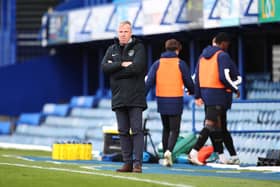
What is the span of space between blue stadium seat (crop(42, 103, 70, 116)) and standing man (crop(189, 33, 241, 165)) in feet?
53.2

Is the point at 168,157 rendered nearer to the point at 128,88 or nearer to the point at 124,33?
the point at 128,88

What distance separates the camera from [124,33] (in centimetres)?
1547

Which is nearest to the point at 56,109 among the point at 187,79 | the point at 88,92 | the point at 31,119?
the point at 31,119

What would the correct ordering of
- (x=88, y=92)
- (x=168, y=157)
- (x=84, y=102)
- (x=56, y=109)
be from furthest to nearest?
(x=88, y=92) → (x=56, y=109) → (x=84, y=102) → (x=168, y=157)

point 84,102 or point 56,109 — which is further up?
point 84,102

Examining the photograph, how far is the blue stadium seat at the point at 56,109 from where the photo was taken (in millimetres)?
34312

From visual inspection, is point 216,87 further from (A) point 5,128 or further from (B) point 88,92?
(B) point 88,92

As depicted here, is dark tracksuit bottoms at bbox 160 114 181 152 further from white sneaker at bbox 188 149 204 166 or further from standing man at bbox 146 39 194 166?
white sneaker at bbox 188 149 204 166

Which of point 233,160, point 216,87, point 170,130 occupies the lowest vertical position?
point 233,160

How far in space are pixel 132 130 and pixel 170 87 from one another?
2.98 m

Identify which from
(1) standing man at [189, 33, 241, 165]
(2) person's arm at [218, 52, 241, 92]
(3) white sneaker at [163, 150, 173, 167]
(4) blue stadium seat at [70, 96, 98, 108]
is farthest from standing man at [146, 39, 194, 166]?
(4) blue stadium seat at [70, 96, 98, 108]

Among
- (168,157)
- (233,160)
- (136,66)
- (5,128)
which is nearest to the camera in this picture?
(136,66)

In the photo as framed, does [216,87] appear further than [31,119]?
No

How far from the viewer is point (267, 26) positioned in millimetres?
26859
